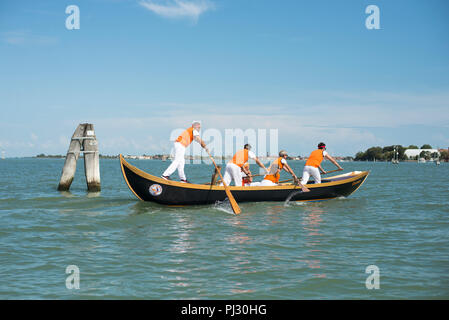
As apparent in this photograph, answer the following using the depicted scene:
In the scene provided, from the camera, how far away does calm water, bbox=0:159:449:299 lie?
588 centimetres

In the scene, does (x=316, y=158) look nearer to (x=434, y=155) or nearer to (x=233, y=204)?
(x=233, y=204)

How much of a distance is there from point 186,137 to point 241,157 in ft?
7.30

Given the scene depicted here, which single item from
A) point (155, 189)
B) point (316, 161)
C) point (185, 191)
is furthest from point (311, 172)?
point (155, 189)

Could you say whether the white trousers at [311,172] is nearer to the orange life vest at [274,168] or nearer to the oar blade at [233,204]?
the orange life vest at [274,168]

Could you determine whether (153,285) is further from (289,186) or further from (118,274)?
(289,186)

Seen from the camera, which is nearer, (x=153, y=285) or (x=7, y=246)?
(x=153, y=285)

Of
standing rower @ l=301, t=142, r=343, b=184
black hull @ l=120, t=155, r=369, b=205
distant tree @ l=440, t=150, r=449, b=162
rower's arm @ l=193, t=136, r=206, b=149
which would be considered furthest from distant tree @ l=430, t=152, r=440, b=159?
rower's arm @ l=193, t=136, r=206, b=149

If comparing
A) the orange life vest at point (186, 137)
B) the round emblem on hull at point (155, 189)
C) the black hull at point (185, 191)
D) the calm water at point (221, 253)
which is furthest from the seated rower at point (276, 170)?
the round emblem on hull at point (155, 189)

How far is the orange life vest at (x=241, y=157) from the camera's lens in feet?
45.7
